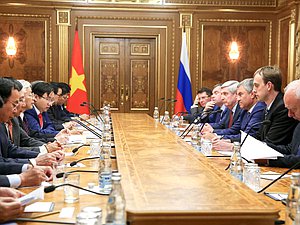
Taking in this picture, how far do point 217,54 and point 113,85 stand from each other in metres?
2.26

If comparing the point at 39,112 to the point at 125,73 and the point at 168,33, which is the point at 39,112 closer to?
the point at 125,73

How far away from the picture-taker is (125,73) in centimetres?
981

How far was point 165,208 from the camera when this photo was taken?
4.85ft

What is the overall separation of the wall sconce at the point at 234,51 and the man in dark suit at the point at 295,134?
19.8 ft

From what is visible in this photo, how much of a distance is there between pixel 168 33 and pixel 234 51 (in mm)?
1405

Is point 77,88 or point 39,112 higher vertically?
point 77,88

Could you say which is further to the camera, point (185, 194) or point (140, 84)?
point (140, 84)

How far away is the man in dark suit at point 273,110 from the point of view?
3.90m

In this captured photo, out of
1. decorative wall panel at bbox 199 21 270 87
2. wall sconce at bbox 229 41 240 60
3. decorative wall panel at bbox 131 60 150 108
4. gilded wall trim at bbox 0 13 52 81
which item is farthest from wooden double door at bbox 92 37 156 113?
wall sconce at bbox 229 41 240 60

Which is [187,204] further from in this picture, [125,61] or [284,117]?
[125,61]

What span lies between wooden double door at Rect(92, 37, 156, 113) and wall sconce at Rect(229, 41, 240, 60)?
5.22 ft

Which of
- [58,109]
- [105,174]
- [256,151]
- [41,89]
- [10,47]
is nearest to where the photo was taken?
[105,174]

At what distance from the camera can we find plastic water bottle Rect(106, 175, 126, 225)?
1417mm

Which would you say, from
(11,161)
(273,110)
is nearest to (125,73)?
(273,110)
